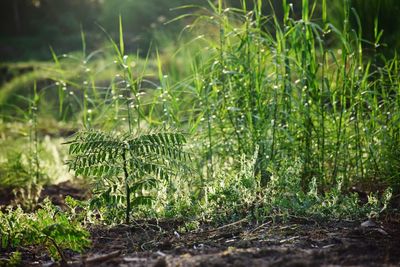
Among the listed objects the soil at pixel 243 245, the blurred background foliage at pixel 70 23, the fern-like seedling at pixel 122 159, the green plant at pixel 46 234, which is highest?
the blurred background foliage at pixel 70 23

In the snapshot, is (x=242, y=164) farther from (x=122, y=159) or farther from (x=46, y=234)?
(x=46, y=234)

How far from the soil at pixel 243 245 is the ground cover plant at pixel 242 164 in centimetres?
1

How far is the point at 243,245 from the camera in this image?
240 centimetres

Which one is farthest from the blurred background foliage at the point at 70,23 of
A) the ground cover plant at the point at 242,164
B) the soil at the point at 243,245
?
the soil at the point at 243,245

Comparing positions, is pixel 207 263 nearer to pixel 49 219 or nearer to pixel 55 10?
pixel 49 219

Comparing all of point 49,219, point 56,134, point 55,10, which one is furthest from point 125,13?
point 49,219

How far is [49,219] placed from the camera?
8.21 ft

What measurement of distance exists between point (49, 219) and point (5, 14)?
18.8 meters

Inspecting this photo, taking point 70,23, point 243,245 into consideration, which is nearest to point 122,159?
point 243,245

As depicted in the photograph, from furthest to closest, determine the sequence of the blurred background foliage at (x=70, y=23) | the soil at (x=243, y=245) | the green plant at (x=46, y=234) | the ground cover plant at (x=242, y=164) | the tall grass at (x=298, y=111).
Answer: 1. the blurred background foliage at (x=70, y=23)
2. the tall grass at (x=298, y=111)
3. the ground cover plant at (x=242, y=164)
4. the green plant at (x=46, y=234)
5. the soil at (x=243, y=245)

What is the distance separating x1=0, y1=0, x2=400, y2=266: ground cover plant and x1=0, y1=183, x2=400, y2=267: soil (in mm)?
12

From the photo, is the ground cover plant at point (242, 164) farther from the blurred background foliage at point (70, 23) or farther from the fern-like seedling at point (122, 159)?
the blurred background foliage at point (70, 23)

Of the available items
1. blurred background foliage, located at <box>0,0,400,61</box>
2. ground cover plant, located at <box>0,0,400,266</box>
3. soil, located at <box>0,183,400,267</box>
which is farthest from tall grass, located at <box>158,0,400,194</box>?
blurred background foliage, located at <box>0,0,400,61</box>

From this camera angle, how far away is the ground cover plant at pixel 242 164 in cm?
260
